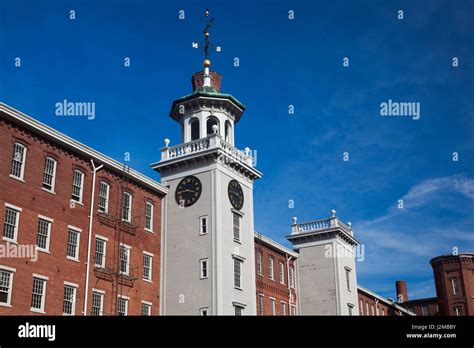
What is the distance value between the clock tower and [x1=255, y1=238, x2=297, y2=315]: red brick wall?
27.4ft

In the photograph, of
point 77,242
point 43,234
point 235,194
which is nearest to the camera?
point 43,234

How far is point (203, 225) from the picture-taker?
152ft

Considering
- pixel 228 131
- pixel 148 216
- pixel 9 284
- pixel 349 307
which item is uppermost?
pixel 228 131

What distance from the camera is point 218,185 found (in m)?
46.9

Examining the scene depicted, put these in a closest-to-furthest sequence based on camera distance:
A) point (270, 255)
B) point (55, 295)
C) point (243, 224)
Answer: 1. point (55, 295)
2. point (243, 224)
3. point (270, 255)

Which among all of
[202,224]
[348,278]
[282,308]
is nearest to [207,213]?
[202,224]

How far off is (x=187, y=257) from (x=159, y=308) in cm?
422

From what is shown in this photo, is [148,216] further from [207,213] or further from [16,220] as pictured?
[16,220]

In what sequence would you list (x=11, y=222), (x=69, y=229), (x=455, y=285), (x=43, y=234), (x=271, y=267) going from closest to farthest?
(x=11, y=222), (x=43, y=234), (x=69, y=229), (x=271, y=267), (x=455, y=285)

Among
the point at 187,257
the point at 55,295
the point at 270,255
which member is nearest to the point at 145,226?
the point at 187,257

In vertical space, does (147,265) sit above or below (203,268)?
above

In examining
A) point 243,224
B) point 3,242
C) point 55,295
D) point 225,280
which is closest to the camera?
point 3,242

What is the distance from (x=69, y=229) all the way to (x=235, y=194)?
15151mm
